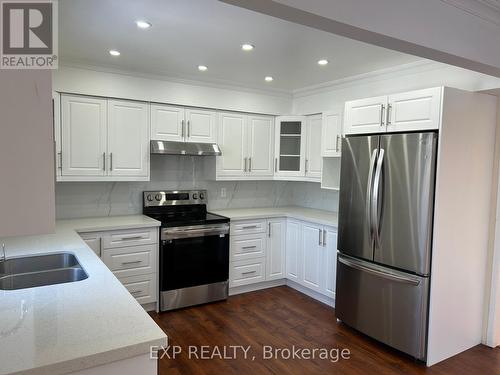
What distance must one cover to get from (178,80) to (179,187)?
1246 mm

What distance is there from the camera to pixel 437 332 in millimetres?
2805

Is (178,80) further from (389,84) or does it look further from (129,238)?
(389,84)

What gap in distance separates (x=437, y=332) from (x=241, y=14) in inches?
108

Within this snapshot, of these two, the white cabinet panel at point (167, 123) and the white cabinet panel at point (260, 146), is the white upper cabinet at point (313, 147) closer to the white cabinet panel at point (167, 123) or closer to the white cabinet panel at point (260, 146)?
the white cabinet panel at point (260, 146)

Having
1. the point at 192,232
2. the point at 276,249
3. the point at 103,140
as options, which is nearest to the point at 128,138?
the point at 103,140

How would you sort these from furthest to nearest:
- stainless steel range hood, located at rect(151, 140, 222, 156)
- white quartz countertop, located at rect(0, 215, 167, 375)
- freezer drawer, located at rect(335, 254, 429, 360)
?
stainless steel range hood, located at rect(151, 140, 222, 156) < freezer drawer, located at rect(335, 254, 429, 360) < white quartz countertop, located at rect(0, 215, 167, 375)

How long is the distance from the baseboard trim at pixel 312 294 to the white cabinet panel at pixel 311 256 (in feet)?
0.40

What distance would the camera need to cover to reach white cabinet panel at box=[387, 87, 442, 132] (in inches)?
105

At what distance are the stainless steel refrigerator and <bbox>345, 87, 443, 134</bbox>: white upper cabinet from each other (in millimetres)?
93

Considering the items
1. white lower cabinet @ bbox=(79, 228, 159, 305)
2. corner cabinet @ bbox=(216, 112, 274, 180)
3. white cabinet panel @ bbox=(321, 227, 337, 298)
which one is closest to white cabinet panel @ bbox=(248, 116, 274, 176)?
corner cabinet @ bbox=(216, 112, 274, 180)

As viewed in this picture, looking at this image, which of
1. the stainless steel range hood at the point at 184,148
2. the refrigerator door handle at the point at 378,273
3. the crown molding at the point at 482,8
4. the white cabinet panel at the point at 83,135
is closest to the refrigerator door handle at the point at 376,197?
the refrigerator door handle at the point at 378,273

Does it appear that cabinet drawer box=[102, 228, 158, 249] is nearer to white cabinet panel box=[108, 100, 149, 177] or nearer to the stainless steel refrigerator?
white cabinet panel box=[108, 100, 149, 177]

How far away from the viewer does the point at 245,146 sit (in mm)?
4434

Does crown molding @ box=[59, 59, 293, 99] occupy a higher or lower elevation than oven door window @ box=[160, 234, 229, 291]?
higher
